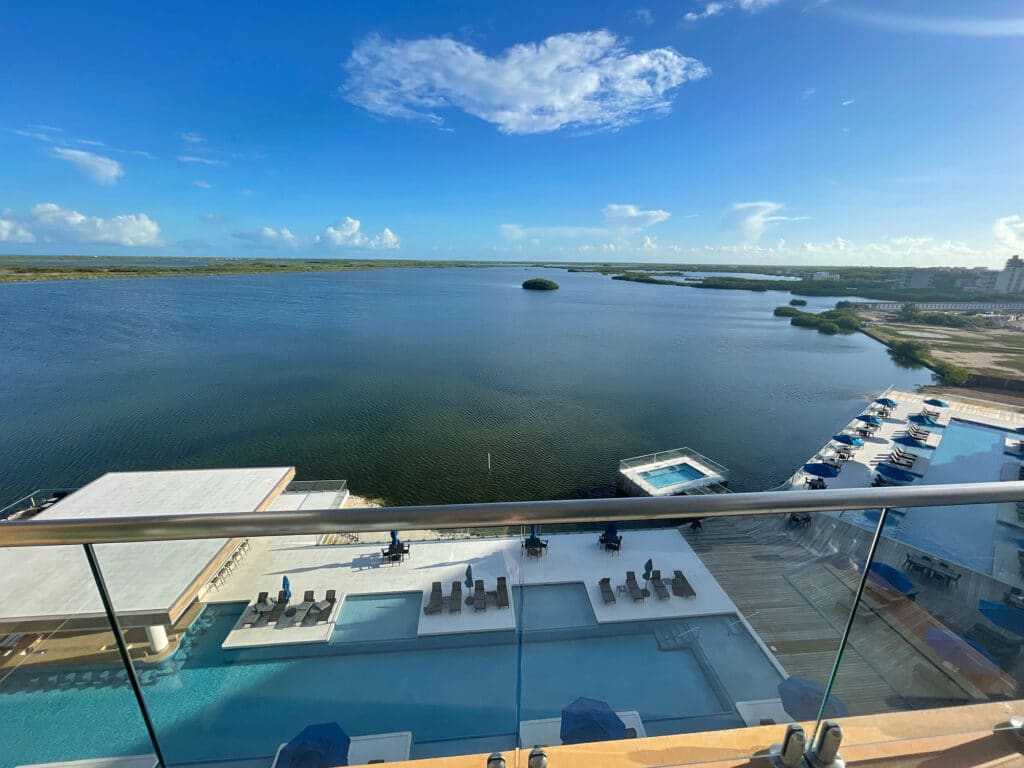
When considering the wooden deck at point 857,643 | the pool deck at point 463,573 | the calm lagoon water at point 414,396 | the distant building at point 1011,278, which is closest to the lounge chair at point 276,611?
the pool deck at point 463,573

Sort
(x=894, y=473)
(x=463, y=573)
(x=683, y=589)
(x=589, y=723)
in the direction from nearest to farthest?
1. (x=589, y=723)
2. (x=683, y=589)
3. (x=463, y=573)
4. (x=894, y=473)

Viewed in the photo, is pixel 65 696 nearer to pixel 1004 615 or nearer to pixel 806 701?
pixel 806 701

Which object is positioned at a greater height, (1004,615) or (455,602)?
(1004,615)

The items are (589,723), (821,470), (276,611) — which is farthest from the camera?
(821,470)

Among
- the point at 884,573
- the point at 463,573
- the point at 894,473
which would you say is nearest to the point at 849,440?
the point at 894,473

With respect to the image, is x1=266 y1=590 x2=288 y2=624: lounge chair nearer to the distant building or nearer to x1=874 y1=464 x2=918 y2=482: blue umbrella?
x1=874 y1=464 x2=918 y2=482: blue umbrella

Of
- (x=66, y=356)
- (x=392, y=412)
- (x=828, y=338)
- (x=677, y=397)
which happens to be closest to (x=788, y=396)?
(x=677, y=397)

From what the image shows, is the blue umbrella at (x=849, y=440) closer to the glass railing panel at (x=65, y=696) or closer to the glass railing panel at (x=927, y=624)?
the glass railing panel at (x=927, y=624)
